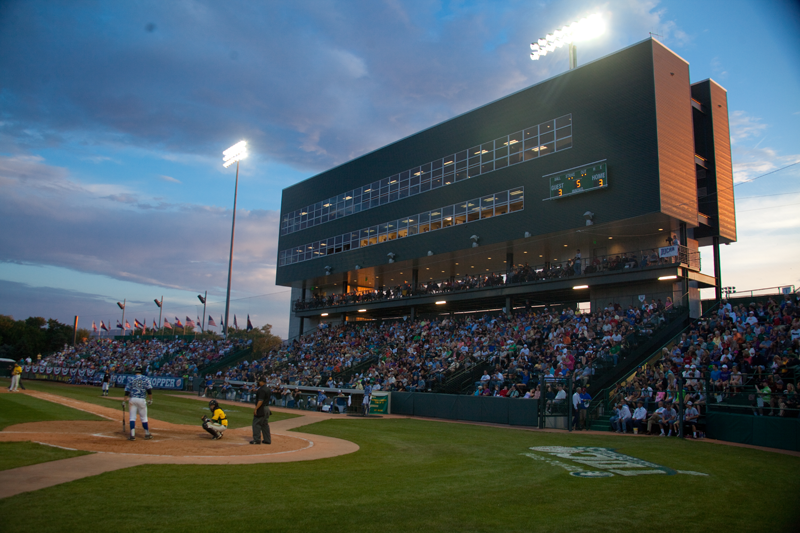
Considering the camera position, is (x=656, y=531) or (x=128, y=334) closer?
(x=656, y=531)

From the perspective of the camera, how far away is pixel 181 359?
2115 inches

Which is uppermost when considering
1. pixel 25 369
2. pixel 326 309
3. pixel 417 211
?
pixel 417 211

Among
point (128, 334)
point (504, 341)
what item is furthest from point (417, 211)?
point (128, 334)

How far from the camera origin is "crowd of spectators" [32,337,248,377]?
171 ft

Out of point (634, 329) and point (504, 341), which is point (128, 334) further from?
point (634, 329)

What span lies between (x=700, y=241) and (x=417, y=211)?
19.8m

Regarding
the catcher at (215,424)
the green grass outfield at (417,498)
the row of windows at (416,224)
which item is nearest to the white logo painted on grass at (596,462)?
the green grass outfield at (417,498)

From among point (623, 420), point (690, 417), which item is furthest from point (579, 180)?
point (690, 417)

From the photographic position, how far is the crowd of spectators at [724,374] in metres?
17.2

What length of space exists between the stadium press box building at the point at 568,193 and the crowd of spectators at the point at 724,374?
272 inches

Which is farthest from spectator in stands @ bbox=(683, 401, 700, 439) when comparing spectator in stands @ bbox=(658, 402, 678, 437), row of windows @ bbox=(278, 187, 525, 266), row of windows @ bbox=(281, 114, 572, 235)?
row of windows @ bbox=(281, 114, 572, 235)

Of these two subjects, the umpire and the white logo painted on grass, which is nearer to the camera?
the white logo painted on grass

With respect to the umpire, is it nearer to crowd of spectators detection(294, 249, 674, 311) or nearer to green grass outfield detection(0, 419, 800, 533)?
green grass outfield detection(0, 419, 800, 533)

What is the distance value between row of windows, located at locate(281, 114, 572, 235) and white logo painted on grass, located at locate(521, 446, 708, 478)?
74.1ft
